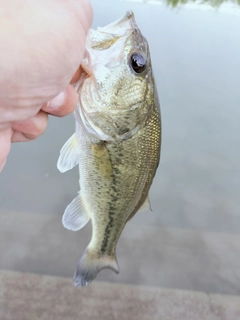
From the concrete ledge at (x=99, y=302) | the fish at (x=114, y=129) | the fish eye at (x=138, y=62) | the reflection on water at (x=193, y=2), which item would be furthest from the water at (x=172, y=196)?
the fish eye at (x=138, y=62)

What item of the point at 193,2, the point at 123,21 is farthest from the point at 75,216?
the point at 193,2

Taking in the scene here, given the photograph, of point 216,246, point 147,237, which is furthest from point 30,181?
point 216,246

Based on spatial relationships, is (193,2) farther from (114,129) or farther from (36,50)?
(36,50)

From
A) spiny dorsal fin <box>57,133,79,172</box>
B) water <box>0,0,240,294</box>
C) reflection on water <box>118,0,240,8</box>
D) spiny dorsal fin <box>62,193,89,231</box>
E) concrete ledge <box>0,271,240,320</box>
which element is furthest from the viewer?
reflection on water <box>118,0,240,8</box>

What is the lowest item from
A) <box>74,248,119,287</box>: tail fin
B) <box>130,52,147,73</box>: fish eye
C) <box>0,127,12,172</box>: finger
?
<box>74,248,119,287</box>: tail fin

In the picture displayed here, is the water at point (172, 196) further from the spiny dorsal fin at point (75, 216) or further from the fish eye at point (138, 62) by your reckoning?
the fish eye at point (138, 62)

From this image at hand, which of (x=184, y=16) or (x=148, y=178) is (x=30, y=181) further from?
(x=184, y=16)

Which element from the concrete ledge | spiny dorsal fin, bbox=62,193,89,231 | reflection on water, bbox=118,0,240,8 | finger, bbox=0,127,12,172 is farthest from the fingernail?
reflection on water, bbox=118,0,240,8

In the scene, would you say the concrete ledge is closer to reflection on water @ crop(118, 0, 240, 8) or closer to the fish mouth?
the fish mouth
